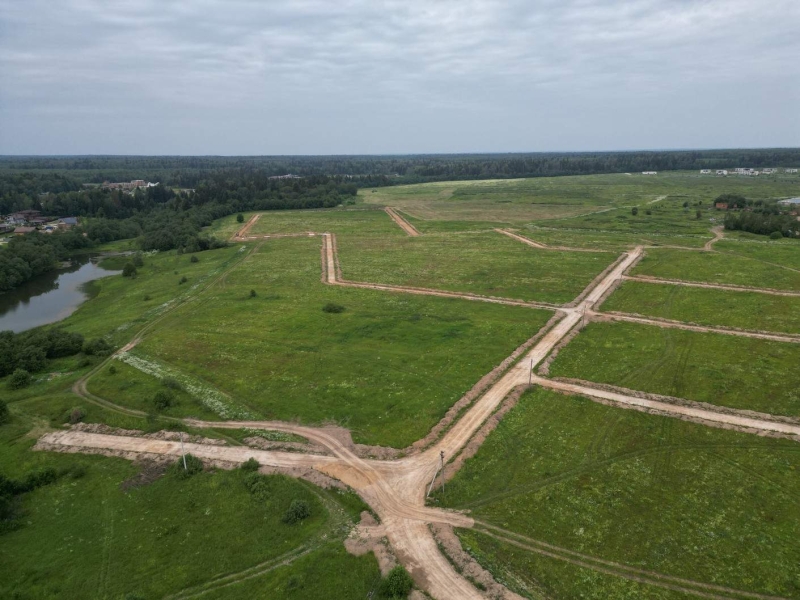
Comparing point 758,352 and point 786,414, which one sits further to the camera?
point 758,352

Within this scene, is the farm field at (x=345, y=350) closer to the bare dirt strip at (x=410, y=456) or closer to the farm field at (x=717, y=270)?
the bare dirt strip at (x=410, y=456)

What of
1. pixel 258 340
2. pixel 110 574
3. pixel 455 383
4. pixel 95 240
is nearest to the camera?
pixel 110 574

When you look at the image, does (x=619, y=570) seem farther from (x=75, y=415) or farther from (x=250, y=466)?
(x=75, y=415)

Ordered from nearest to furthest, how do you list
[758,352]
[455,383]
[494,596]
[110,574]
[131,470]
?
[494,596], [110,574], [131,470], [455,383], [758,352]

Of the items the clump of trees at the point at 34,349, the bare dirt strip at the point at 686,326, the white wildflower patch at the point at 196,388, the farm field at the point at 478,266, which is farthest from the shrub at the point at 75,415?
the bare dirt strip at the point at 686,326

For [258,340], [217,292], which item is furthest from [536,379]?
[217,292]

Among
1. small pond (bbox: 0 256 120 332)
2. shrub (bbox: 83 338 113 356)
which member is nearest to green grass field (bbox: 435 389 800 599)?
shrub (bbox: 83 338 113 356)

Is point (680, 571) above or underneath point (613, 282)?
underneath

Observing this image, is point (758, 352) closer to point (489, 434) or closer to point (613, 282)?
point (613, 282)
